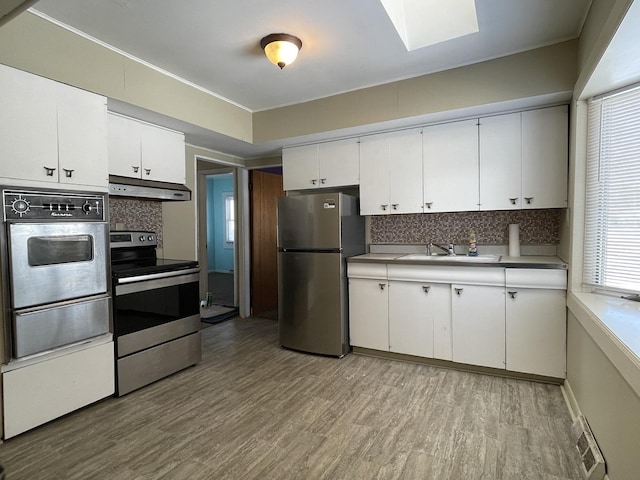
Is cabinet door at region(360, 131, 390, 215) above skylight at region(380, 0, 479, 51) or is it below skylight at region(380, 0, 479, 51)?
below

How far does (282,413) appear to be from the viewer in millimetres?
2375

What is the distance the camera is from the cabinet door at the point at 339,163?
3617 millimetres

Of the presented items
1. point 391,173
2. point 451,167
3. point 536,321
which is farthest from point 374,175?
point 536,321

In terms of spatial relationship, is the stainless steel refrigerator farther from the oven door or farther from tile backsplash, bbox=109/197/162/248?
the oven door

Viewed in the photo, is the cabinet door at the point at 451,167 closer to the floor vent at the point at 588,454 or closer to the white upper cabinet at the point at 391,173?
the white upper cabinet at the point at 391,173

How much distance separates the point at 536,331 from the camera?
2680 millimetres

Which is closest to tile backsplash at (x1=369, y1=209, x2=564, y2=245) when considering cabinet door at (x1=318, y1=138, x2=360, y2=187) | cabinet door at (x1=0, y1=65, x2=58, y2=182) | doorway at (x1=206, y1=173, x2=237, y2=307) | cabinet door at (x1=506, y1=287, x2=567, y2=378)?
cabinet door at (x1=318, y1=138, x2=360, y2=187)

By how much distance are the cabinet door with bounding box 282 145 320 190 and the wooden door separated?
104 cm

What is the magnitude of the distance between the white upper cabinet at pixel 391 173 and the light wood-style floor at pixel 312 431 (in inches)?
59.9

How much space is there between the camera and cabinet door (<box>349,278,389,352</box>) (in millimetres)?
3279

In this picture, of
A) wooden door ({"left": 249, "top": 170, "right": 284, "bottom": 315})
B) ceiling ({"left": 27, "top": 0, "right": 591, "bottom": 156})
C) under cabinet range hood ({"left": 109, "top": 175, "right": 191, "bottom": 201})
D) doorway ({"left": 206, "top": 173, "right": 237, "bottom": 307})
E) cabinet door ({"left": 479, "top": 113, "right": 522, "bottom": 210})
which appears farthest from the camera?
doorway ({"left": 206, "top": 173, "right": 237, "bottom": 307})

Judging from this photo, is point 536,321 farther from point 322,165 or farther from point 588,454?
point 322,165

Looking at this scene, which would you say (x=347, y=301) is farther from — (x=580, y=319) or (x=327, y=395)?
(x=580, y=319)

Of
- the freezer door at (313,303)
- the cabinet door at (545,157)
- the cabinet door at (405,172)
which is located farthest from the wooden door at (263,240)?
the cabinet door at (545,157)
